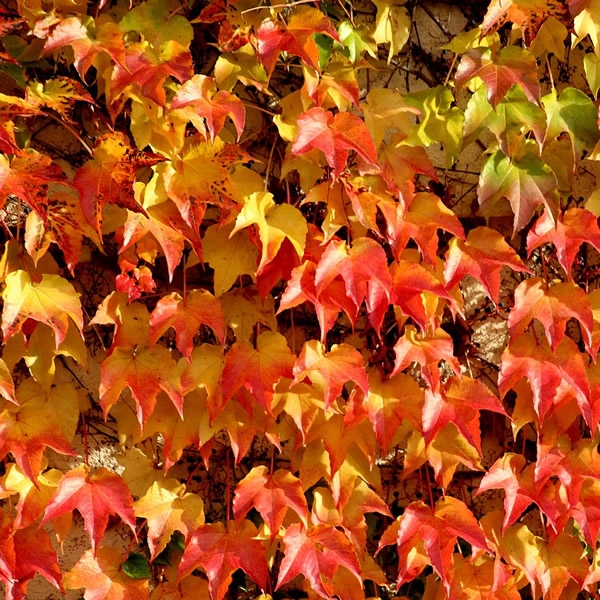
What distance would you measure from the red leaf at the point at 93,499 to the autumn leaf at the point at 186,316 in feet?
0.87

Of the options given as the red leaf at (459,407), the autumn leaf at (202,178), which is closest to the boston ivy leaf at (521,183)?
the red leaf at (459,407)

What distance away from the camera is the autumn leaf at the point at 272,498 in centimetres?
156

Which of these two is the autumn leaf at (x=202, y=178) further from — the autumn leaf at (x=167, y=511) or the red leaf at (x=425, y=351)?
the autumn leaf at (x=167, y=511)

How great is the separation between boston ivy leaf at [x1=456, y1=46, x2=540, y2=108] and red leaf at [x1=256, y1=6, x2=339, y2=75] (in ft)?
0.81

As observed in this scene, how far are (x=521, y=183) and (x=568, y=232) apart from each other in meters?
0.14

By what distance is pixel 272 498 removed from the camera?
5.14 ft

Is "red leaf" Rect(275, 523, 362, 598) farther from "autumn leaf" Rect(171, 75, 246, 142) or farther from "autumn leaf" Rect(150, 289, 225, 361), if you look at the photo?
"autumn leaf" Rect(171, 75, 246, 142)

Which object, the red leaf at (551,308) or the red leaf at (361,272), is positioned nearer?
the red leaf at (361,272)

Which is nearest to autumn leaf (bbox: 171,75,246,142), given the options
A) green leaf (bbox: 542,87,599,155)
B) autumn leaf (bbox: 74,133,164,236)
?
autumn leaf (bbox: 74,133,164,236)

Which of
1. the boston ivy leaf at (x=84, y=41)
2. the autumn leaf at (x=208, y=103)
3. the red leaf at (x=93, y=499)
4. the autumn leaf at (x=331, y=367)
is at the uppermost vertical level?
the boston ivy leaf at (x=84, y=41)

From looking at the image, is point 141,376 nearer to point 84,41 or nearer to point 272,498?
point 272,498

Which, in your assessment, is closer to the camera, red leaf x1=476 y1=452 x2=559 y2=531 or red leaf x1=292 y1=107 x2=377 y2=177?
red leaf x1=292 y1=107 x2=377 y2=177

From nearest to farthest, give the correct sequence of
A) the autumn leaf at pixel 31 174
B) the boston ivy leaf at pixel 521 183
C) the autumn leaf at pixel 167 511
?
the autumn leaf at pixel 31 174
the boston ivy leaf at pixel 521 183
the autumn leaf at pixel 167 511

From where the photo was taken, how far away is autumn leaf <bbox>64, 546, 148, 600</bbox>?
160 cm
